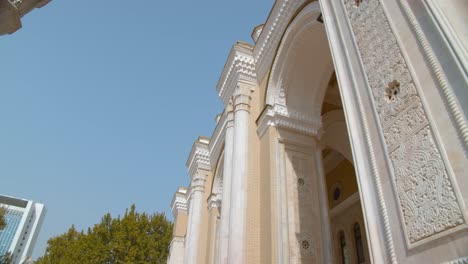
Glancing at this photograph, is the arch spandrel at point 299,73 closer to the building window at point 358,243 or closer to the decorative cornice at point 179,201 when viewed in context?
the building window at point 358,243

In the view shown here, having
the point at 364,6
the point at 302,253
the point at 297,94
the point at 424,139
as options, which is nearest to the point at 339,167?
the point at 297,94

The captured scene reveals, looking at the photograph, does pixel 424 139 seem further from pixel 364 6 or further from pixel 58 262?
pixel 58 262

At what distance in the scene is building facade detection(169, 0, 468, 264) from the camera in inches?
90.8

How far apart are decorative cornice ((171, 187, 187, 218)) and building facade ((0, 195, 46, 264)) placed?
76443 millimetres

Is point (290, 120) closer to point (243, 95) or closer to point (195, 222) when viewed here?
point (243, 95)

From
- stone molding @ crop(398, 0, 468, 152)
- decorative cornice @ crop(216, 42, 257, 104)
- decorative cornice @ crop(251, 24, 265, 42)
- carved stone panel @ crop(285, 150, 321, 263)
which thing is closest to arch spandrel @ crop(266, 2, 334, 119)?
decorative cornice @ crop(216, 42, 257, 104)

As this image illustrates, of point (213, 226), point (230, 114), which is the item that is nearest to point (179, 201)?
point (213, 226)

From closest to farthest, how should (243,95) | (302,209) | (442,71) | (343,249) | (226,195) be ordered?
1. (442,71)
2. (302,209)
3. (226,195)
4. (243,95)
5. (343,249)

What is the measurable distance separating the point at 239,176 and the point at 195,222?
4.88 metres

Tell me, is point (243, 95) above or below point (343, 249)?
above

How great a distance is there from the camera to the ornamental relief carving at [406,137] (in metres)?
2.22

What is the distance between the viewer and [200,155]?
12.0 metres

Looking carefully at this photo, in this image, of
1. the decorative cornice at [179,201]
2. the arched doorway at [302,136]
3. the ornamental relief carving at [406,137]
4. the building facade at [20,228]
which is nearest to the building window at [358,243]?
the arched doorway at [302,136]

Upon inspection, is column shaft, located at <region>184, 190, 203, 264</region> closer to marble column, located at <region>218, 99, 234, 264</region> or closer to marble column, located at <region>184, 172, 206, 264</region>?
marble column, located at <region>184, 172, 206, 264</region>
